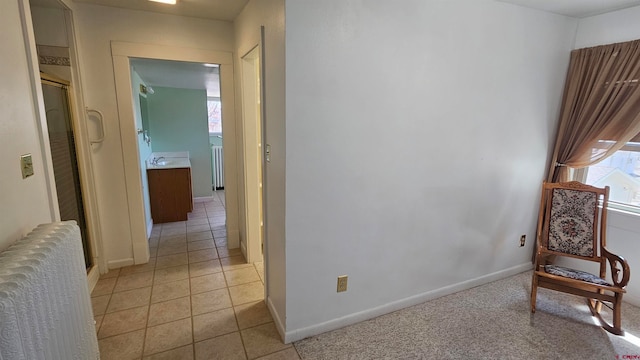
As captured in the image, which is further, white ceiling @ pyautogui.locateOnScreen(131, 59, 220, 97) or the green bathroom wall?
the green bathroom wall

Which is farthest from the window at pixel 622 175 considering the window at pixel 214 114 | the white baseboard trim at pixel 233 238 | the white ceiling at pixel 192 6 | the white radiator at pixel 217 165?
the window at pixel 214 114

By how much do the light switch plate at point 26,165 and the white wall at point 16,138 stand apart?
2cm

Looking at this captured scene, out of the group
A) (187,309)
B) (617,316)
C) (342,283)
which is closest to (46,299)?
(187,309)

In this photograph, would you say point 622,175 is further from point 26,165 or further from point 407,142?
Answer: point 26,165

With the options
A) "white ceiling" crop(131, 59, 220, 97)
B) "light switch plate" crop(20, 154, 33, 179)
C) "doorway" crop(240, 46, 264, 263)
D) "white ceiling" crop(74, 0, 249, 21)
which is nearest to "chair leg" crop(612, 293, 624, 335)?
"doorway" crop(240, 46, 264, 263)

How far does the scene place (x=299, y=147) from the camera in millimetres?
1762

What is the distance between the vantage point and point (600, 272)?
2398 mm

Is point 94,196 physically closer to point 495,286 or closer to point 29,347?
point 29,347

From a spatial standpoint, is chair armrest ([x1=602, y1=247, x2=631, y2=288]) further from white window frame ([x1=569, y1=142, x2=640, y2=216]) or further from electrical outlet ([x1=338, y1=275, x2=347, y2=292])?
electrical outlet ([x1=338, y1=275, x2=347, y2=292])

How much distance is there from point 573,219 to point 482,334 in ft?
4.23

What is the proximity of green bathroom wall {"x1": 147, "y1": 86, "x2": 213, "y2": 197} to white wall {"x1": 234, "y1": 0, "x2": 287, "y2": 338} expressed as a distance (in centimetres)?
355

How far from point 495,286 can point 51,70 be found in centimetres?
415

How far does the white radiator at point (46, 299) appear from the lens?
3.11 feet

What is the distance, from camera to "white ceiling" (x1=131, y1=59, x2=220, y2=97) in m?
3.27
